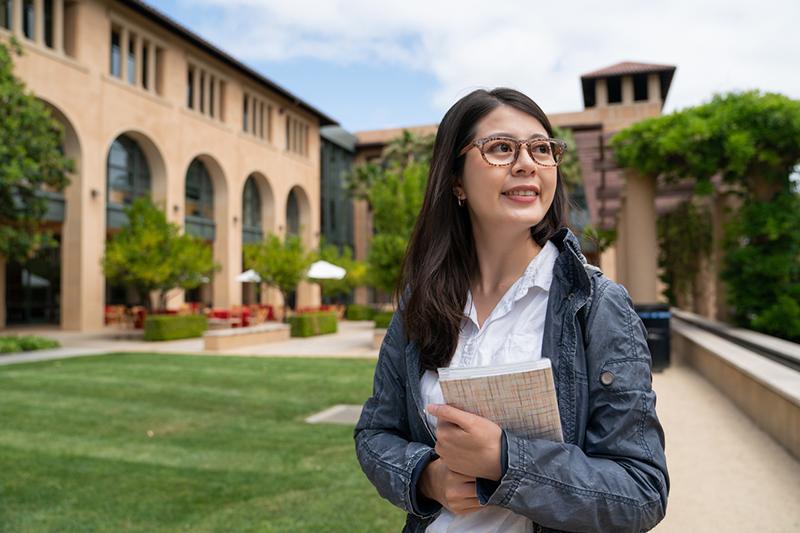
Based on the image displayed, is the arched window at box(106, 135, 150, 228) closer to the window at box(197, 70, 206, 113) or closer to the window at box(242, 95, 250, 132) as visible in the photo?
the window at box(197, 70, 206, 113)

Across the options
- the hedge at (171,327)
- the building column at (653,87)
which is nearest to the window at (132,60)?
the hedge at (171,327)

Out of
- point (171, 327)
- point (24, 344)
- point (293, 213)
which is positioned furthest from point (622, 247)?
point (293, 213)

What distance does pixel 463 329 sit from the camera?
63.5 inches

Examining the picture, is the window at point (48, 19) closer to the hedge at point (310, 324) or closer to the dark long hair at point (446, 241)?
the hedge at point (310, 324)

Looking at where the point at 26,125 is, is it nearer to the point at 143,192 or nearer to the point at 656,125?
the point at 143,192

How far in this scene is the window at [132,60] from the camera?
27.7 metres

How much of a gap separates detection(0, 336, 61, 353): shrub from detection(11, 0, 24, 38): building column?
1158 centimetres

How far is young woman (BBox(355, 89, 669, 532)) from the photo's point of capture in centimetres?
126

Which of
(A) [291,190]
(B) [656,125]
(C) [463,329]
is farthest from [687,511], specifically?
(A) [291,190]

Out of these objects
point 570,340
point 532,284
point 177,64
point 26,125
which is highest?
point 177,64

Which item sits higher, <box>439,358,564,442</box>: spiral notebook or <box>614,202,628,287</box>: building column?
<box>614,202,628,287</box>: building column

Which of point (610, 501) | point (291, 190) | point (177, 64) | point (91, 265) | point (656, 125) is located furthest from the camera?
point (291, 190)

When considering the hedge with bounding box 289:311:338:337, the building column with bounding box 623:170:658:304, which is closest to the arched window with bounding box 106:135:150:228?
the hedge with bounding box 289:311:338:337

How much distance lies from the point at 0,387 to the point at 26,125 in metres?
9.48
